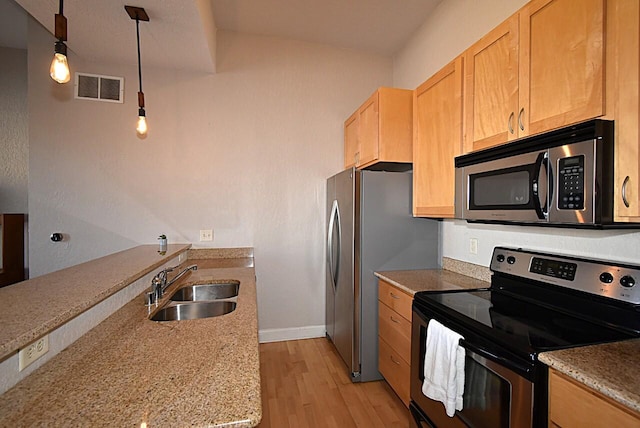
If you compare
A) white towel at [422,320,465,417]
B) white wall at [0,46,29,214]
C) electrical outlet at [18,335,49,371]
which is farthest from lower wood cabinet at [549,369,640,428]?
white wall at [0,46,29,214]

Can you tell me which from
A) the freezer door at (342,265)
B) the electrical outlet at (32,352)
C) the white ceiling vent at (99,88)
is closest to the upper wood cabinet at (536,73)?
the freezer door at (342,265)

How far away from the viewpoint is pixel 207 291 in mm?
2117

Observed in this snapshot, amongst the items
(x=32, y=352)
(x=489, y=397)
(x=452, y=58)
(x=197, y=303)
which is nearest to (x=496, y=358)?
(x=489, y=397)

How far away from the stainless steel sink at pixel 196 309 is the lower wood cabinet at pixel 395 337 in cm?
107

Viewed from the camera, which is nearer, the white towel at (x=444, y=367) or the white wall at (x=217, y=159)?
the white towel at (x=444, y=367)

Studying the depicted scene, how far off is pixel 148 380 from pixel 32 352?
39cm

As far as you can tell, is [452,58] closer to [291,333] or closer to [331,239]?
[331,239]

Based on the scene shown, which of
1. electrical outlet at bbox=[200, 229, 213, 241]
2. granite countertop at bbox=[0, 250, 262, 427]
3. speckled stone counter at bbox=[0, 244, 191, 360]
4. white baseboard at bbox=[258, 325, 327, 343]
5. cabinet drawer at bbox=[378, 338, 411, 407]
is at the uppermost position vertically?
electrical outlet at bbox=[200, 229, 213, 241]

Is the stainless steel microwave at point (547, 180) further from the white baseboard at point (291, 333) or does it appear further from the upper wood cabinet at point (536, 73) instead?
the white baseboard at point (291, 333)

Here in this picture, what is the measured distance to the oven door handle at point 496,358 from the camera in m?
1.10

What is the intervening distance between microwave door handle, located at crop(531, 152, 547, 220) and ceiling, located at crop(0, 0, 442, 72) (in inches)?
77.7

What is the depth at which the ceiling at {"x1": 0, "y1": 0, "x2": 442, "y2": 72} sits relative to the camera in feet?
6.71

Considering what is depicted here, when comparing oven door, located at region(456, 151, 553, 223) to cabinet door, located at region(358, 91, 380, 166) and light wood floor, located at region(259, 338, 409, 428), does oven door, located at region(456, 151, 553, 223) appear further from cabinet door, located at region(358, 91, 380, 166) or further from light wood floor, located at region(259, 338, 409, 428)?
light wood floor, located at region(259, 338, 409, 428)

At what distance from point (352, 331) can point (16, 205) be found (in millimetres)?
3459
